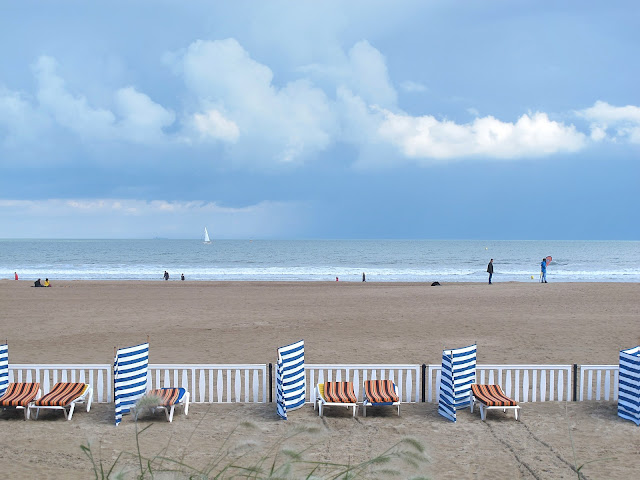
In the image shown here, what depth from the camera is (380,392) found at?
866 centimetres

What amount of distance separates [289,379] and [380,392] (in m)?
1.44

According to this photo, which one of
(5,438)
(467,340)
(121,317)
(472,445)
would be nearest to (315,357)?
(467,340)

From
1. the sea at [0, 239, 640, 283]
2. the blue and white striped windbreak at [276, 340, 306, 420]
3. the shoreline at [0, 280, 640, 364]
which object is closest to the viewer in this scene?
the blue and white striped windbreak at [276, 340, 306, 420]

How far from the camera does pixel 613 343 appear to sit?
15.0 meters

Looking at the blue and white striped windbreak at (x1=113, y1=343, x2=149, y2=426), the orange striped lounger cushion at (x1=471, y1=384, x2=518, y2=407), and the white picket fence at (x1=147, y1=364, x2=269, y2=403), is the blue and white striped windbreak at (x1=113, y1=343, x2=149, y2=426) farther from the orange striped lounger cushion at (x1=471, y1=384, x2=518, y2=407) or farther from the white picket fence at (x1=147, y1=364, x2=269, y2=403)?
the orange striped lounger cushion at (x1=471, y1=384, x2=518, y2=407)

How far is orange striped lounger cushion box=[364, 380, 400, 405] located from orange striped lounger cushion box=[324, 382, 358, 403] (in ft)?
0.79

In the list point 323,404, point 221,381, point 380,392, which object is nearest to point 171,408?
point 221,381

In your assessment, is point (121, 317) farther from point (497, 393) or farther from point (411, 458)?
point (411, 458)

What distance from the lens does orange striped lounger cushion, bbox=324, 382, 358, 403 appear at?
844cm

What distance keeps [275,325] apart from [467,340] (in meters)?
6.07

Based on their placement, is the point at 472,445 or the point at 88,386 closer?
the point at 472,445

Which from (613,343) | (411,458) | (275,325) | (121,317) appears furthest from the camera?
(121,317)

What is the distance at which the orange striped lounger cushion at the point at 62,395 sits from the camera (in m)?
8.14

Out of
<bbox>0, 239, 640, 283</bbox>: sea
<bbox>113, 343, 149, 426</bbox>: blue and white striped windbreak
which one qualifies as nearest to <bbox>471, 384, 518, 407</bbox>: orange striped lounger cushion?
<bbox>113, 343, 149, 426</bbox>: blue and white striped windbreak
